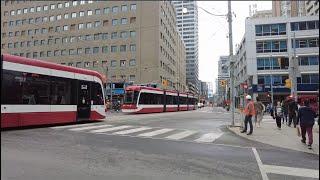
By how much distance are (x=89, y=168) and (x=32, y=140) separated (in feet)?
17.0

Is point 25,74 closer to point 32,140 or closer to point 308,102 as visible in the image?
point 32,140

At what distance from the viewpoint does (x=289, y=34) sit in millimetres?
66062

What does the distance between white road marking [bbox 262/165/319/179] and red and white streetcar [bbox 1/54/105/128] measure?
9.48 meters

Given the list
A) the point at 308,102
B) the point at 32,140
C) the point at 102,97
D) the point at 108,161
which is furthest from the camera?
the point at 102,97

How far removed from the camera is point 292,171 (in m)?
8.78

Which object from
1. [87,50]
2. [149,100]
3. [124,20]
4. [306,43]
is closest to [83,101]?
[149,100]

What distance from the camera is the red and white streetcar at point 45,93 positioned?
51.2ft

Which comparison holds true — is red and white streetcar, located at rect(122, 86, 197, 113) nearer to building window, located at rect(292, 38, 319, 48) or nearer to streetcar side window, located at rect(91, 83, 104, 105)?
streetcar side window, located at rect(91, 83, 104, 105)

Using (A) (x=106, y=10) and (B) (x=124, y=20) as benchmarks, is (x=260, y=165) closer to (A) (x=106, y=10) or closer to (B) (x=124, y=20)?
(B) (x=124, y=20)

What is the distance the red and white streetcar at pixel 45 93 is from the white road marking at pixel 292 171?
948cm

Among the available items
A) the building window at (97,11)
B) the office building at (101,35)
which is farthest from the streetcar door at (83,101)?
the building window at (97,11)

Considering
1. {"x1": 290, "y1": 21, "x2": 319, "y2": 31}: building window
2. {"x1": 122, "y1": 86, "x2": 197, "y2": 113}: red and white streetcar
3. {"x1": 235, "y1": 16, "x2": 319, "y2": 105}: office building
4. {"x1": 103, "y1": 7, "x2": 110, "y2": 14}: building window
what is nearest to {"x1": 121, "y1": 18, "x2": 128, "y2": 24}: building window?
{"x1": 103, "y1": 7, "x2": 110, "y2": 14}: building window

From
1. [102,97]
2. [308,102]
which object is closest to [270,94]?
[102,97]

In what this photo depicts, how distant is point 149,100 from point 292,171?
34.2 meters
